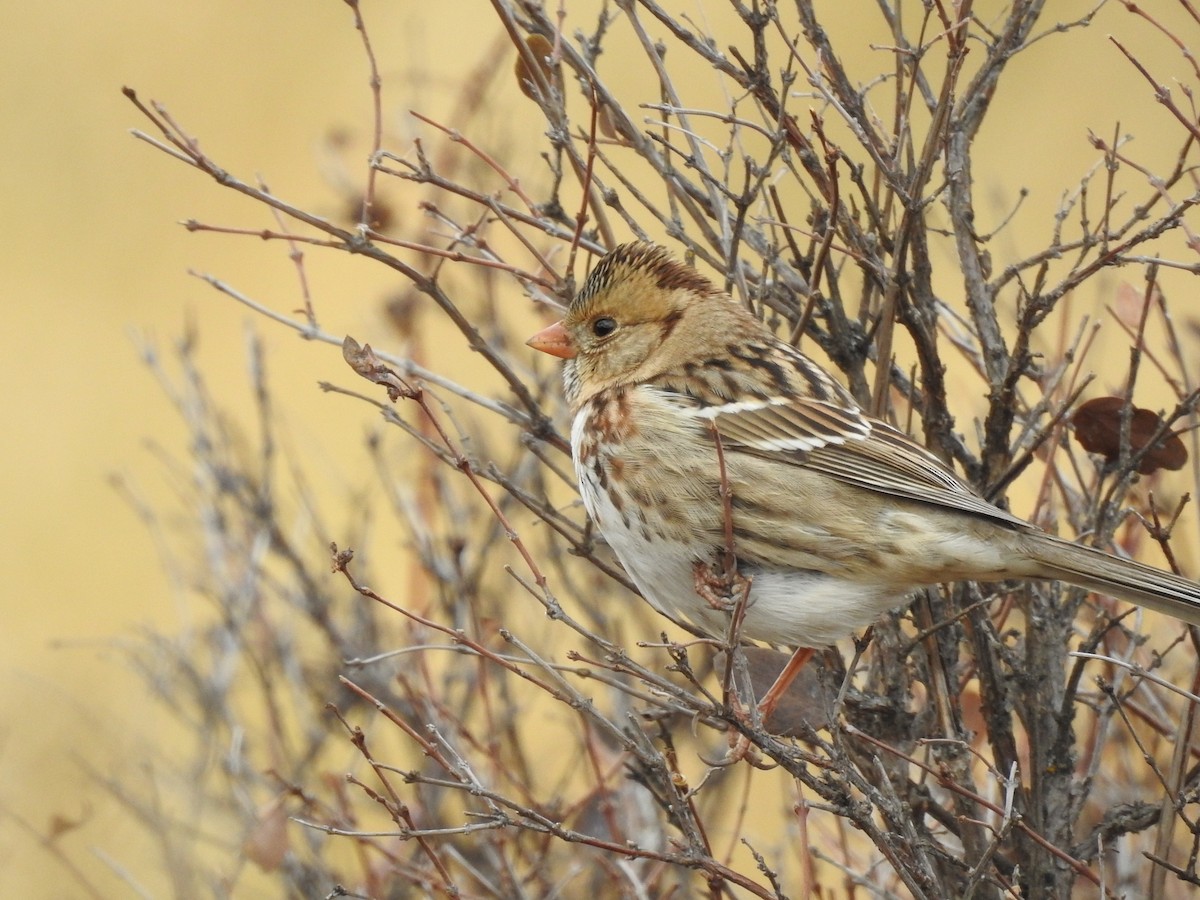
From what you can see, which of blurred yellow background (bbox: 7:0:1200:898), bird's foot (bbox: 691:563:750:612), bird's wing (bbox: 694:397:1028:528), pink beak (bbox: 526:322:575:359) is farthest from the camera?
blurred yellow background (bbox: 7:0:1200:898)

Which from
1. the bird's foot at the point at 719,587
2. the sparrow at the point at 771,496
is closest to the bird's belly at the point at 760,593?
the sparrow at the point at 771,496

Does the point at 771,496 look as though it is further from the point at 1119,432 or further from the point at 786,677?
the point at 1119,432

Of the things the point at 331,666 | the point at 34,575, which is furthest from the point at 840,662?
the point at 34,575

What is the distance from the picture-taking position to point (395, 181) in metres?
6.70

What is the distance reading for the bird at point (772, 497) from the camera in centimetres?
270

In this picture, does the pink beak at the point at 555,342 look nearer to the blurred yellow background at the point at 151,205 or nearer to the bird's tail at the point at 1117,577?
the bird's tail at the point at 1117,577

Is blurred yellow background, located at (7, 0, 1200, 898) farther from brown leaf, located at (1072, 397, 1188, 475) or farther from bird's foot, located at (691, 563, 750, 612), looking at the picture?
bird's foot, located at (691, 563, 750, 612)

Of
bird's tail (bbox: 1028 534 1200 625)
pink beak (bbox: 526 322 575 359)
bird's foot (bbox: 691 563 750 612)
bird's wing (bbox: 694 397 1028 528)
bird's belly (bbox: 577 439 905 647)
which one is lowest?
bird's belly (bbox: 577 439 905 647)

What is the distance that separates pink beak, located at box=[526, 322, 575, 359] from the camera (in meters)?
3.29

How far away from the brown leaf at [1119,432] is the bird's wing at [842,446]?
23cm

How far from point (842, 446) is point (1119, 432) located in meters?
0.51

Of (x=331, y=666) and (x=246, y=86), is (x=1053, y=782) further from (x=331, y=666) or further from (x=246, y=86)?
(x=246, y=86)

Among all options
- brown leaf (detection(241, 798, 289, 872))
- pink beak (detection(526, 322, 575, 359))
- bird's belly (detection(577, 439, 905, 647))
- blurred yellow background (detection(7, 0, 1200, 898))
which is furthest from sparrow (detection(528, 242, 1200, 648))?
blurred yellow background (detection(7, 0, 1200, 898))

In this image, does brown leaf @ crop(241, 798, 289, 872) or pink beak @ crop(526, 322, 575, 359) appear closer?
brown leaf @ crop(241, 798, 289, 872)
